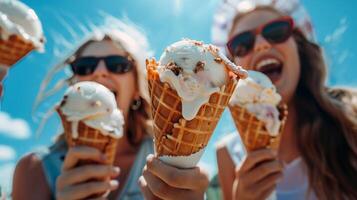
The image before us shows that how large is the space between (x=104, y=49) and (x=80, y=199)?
6.41 feet

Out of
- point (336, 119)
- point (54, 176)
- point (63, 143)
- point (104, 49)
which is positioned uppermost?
point (104, 49)

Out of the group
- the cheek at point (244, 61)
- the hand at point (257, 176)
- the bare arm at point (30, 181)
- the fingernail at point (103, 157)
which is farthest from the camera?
the cheek at point (244, 61)

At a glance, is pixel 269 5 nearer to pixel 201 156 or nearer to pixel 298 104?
pixel 298 104

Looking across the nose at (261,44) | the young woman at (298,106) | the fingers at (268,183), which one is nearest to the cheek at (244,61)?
the young woman at (298,106)

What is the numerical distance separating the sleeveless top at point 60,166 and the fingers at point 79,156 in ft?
2.46

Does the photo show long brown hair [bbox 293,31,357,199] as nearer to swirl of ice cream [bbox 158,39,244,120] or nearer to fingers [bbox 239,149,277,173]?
fingers [bbox 239,149,277,173]

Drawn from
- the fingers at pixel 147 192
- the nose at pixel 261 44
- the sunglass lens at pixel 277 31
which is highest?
the sunglass lens at pixel 277 31

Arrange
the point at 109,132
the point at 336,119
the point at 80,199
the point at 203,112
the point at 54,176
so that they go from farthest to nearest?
1. the point at 336,119
2. the point at 54,176
3. the point at 109,132
4. the point at 80,199
5. the point at 203,112

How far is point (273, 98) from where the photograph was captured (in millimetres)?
2777

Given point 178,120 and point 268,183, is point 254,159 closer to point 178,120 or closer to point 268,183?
point 268,183

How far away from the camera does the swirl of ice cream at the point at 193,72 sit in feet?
5.37

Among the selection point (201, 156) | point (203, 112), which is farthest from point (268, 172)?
point (203, 112)

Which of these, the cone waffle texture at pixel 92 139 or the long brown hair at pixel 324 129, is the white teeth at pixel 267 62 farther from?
the cone waffle texture at pixel 92 139

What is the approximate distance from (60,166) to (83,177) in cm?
107
